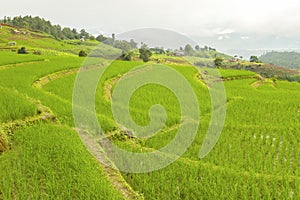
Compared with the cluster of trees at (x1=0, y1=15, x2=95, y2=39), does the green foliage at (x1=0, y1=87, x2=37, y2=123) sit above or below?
below

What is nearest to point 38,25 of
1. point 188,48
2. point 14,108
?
point 188,48

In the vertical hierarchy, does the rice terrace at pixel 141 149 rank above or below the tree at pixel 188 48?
below

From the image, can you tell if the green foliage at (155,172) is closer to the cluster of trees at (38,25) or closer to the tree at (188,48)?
the tree at (188,48)

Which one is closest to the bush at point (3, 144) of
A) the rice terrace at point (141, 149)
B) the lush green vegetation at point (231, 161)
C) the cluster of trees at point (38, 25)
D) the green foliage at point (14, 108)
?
the rice terrace at point (141, 149)

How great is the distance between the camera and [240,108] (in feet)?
26.2

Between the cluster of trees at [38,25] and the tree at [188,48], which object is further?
the cluster of trees at [38,25]

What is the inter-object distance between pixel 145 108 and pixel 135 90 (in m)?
2.10

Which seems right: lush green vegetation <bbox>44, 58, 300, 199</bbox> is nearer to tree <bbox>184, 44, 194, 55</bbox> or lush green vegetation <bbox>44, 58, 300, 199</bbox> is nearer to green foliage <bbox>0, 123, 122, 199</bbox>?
green foliage <bbox>0, 123, 122, 199</bbox>

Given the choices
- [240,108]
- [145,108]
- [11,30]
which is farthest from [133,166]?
[11,30]

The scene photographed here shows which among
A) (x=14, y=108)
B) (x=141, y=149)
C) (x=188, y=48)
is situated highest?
(x=188, y=48)

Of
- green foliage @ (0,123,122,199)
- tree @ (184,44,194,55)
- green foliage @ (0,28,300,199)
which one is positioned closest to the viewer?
green foliage @ (0,123,122,199)

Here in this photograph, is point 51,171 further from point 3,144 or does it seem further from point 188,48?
point 188,48

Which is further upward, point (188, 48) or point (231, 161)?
point (188, 48)

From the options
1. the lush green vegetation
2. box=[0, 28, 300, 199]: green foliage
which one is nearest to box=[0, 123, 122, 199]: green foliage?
box=[0, 28, 300, 199]: green foliage
